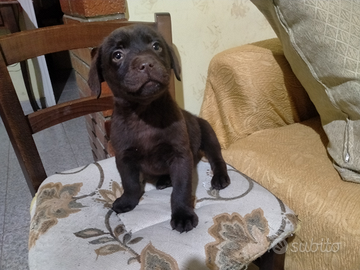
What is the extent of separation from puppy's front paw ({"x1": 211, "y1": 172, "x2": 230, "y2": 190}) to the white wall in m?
0.62

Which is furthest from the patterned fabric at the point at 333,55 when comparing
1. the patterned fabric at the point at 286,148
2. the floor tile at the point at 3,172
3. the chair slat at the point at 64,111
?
the floor tile at the point at 3,172

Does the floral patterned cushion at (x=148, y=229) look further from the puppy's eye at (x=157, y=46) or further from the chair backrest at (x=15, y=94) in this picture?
the puppy's eye at (x=157, y=46)

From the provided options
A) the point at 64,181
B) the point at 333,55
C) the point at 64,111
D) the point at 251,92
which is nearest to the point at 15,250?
the point at 64,181

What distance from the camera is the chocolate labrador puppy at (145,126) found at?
2.32 feet

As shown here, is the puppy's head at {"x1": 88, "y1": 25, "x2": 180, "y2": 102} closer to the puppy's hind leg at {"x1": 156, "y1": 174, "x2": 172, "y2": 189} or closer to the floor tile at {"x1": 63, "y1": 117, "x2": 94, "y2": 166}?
the puppy's hind leg at {"x1": 156, "y1": 174, "x2": 172, "y2": 189}

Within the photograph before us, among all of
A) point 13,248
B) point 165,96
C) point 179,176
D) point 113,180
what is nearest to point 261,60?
point 165,96

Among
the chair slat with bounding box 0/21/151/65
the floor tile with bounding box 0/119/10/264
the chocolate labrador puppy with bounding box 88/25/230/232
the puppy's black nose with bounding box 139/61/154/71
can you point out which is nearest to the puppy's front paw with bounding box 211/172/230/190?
the chocolate labrador puppy with bounding box 88/25/230/232

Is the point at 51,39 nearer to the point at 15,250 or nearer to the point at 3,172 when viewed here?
the point at 15,250

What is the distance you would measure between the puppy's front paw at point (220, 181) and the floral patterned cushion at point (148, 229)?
0.02m

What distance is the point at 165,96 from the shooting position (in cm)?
81

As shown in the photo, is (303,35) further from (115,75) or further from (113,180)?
(113,180)

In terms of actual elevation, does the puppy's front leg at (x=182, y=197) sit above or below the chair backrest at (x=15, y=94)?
below

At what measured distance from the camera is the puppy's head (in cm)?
65

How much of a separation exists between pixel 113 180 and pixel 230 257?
44 cm
